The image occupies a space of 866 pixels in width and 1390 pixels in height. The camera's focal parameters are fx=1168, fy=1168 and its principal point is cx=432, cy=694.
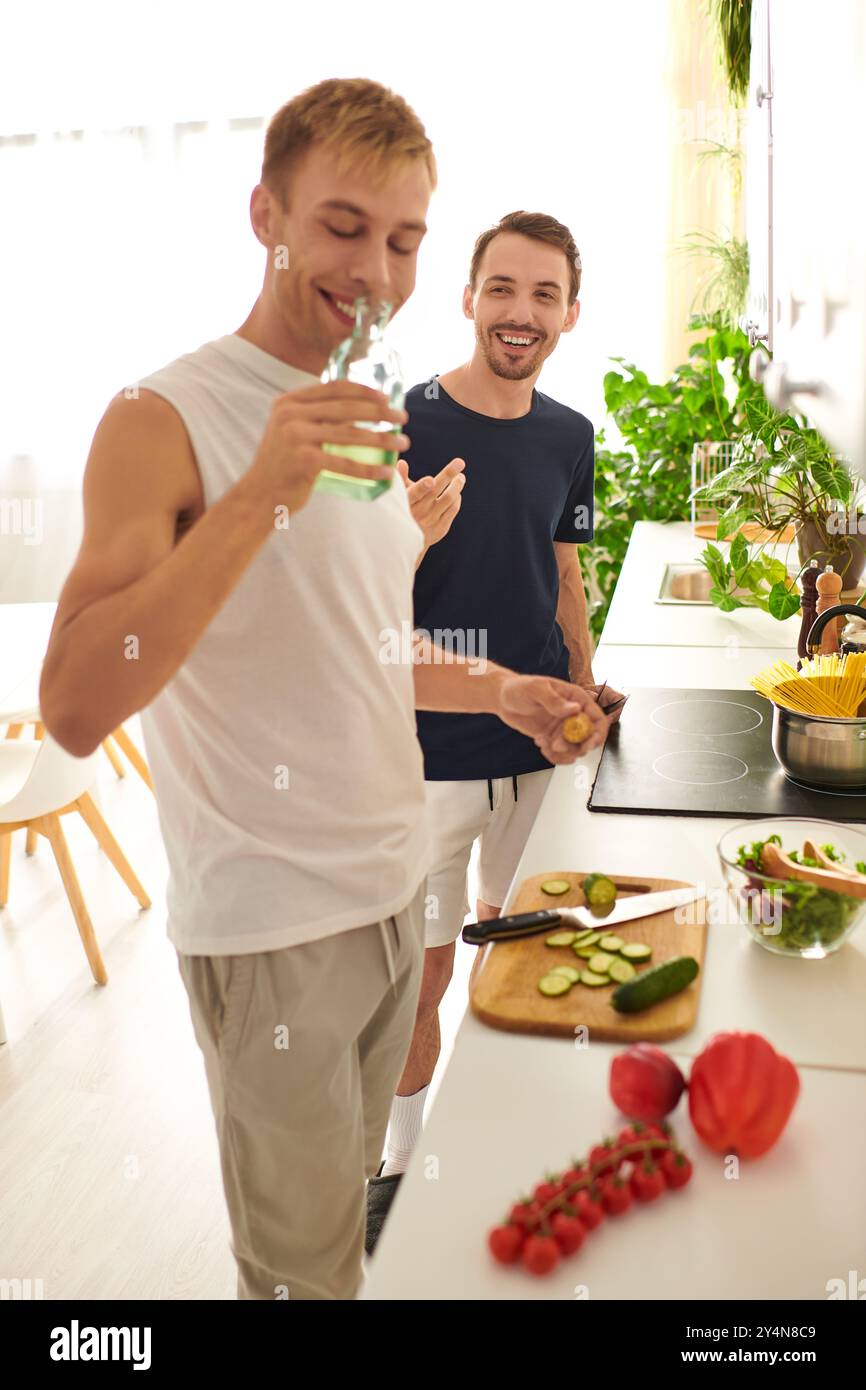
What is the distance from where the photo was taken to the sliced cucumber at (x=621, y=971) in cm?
115

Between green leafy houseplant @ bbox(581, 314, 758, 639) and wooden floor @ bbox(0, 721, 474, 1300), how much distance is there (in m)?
1.81

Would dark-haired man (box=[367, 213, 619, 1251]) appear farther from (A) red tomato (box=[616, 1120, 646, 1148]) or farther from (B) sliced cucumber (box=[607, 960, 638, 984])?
(A) red tomato (box=[616, 1120, 646, 1148])

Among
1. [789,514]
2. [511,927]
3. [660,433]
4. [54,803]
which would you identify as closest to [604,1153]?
[511,927]

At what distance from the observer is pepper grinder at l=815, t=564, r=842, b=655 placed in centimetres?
203

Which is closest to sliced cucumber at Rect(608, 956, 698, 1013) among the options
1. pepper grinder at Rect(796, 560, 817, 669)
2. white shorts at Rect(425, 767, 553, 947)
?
white shorts at Rect(425, 767, 553, 947)

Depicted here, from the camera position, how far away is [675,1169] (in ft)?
2.97

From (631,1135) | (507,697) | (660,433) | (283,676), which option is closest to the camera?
→ (631,1135)

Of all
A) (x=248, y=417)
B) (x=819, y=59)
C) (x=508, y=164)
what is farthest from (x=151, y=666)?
(x=508, y=164)

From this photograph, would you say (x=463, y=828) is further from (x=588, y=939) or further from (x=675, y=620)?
(x=675, y=620)

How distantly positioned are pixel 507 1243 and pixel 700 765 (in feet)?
3.55

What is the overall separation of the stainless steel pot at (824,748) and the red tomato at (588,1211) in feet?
3.10

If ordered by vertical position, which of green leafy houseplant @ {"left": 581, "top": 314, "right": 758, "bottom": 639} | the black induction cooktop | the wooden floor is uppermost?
green leafy houseplant @ {"left": 581, "top": 314, "right": 758, "bottom": 639}

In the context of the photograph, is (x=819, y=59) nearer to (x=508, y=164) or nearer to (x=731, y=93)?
(x=731, y=93)
